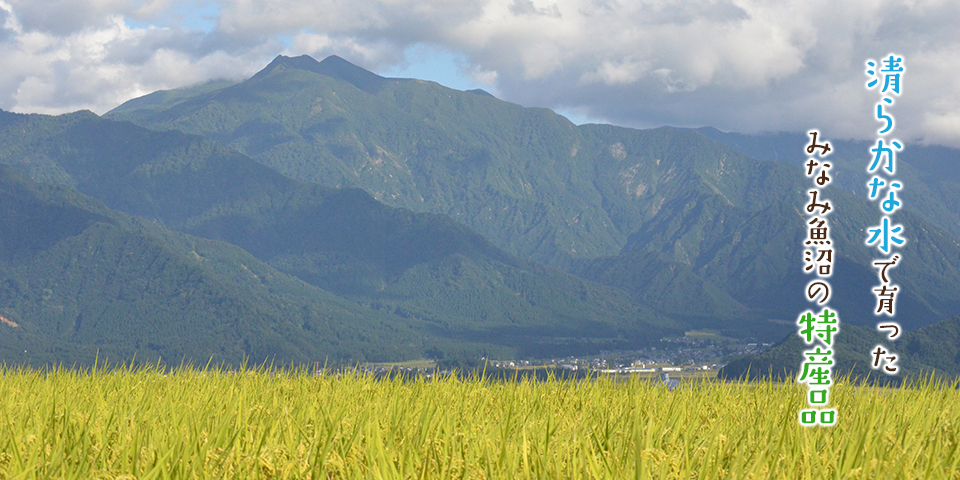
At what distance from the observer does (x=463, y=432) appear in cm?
750

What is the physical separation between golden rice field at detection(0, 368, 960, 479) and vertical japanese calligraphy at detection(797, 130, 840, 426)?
322mm

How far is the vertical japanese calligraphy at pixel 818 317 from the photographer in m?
9.30

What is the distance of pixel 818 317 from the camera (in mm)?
9445

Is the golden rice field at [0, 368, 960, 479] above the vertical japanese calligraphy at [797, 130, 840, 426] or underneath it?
underneath

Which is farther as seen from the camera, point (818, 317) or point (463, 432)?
point (818, 317)

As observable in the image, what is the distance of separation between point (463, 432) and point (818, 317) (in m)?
4.47

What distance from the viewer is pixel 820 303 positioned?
392 inches

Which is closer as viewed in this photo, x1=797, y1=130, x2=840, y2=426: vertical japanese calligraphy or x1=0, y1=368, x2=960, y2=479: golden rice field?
x1=0, y1=368, x2=960, y2=479: golden rice field

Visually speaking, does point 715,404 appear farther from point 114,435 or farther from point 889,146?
point 114,435

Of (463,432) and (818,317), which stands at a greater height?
(818,317)

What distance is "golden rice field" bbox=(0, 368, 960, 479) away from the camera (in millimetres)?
6105

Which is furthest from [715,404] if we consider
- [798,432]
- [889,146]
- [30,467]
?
[30,467]

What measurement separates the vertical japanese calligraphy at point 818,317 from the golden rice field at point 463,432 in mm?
322

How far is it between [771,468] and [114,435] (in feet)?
18.8
